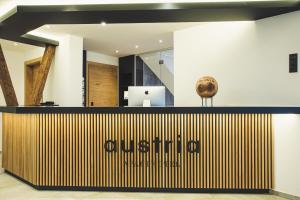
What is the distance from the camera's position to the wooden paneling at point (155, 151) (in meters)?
3.97

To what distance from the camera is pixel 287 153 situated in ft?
12.8

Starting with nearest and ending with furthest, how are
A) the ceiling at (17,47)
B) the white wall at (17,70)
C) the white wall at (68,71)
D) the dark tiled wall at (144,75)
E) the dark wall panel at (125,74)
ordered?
1. the white wall at (68,71)
2. the ceiling at (17,47)
3. the white wall at (17,70)
4. the dark tiled wall at (144,75)
5. the dark wall panel at (125,74)

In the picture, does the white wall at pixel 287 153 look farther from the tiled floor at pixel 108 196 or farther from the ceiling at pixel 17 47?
the ceiling at pixel 17 47

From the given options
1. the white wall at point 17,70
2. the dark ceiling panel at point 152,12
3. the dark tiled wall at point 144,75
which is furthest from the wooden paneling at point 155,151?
the dark tiled wall at point 144,75

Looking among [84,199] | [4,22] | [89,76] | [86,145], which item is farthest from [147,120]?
[89,76]

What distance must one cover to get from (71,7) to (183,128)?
7.90 feet

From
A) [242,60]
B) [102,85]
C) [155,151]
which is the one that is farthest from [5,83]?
[242,60]

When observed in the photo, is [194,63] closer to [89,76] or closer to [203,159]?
[203,159]

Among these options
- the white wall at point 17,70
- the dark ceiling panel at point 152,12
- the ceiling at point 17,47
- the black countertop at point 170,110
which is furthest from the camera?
the white wall at point 17,70

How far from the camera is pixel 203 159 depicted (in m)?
4.00

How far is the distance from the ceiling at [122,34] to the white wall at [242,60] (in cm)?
46

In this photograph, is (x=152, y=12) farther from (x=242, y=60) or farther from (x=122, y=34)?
(x=122, y=34)

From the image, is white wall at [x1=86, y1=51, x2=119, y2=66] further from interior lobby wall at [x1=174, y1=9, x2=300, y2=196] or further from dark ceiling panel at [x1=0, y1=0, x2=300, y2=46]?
dark ceiling panel at [x1=0, y1=0, x2=300, y2=46]

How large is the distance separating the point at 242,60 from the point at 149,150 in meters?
2.37
